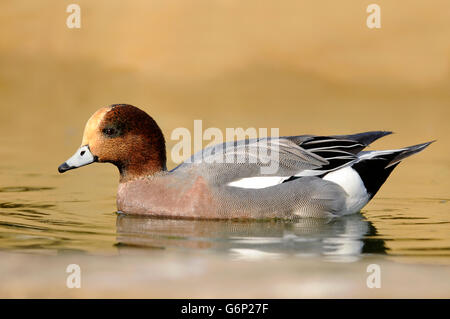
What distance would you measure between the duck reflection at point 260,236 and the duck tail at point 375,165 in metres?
0.26

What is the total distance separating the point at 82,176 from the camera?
7.15 metres

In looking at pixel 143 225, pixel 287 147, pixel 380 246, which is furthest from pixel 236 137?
pixel 380 246

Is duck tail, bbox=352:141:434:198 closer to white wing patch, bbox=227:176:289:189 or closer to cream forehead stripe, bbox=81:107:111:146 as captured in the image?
white wing patch, bbox=227:176:289:189

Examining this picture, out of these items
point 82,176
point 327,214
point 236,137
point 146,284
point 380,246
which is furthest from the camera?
point 236,137

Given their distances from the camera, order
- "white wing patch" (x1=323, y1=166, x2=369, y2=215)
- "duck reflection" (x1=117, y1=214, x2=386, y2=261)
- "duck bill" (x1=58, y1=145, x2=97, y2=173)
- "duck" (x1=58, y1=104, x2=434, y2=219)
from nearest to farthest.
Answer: "duck reflection" (x1=117, y1=214, x2=386, y2=261)
"duck" (x1=58, y1=104, x2=434, y2=219)
"duck bill" (x1=58, y1=145, x2=97, y2=173)
"white wing patch" (x1=323, y1=166, x2=369, y2=215)

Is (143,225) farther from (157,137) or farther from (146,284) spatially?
(146,284)

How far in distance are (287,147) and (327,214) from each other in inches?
19.8

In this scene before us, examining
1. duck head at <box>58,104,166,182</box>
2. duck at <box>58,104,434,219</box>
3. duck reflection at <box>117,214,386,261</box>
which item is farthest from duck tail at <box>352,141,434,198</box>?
duck head at <box>58,104,166,182</box>

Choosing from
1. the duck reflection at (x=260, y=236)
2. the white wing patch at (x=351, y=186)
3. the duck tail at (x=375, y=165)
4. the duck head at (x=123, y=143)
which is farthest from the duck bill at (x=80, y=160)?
the duck tail at (x=375, y=165)

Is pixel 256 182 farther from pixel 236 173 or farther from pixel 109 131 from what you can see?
pixel 109 131

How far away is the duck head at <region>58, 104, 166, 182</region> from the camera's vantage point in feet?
18.8

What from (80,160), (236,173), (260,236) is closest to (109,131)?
(80,160)

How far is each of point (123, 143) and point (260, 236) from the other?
3.92 ft

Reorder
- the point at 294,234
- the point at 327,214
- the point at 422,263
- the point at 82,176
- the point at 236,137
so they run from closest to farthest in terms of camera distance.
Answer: the point at 422,263, the point at 294,234, the point at 327,214, the point at 82,176, the point at 236,137
